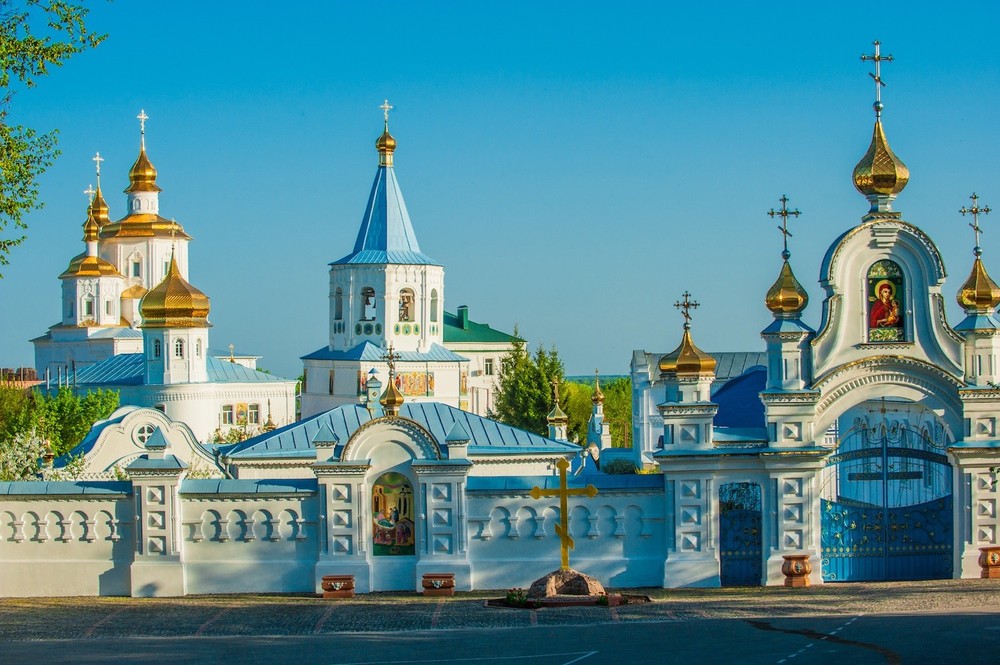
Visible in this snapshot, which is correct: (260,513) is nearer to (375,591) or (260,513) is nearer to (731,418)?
(375,591)

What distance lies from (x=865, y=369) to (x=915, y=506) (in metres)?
2.01

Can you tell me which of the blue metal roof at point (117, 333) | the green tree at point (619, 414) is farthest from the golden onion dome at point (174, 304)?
the green tree at point (619, 414)

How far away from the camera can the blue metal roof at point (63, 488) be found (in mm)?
20484

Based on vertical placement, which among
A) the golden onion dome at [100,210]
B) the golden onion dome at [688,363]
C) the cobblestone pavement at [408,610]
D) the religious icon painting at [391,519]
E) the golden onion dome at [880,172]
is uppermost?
the golden onion dome at [100,210]

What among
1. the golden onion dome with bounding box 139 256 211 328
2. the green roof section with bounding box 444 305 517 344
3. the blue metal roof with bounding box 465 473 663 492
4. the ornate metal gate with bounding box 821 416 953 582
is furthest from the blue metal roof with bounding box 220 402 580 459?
the green roof section with bounding box 444 305 517 344

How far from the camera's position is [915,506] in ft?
69.2

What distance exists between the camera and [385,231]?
4984 cm

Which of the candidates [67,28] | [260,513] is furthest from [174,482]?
[67,28]

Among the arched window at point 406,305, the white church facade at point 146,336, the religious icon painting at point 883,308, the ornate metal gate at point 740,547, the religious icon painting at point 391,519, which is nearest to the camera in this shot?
the religious icon painting at point 391,519

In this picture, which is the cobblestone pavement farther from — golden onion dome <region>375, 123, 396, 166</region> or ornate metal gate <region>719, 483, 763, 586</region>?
golden onion dome <region>375, 123, 396, 166</region>

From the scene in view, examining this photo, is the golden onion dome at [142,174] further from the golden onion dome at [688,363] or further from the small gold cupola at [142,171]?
the golden onion dome at [688,363]

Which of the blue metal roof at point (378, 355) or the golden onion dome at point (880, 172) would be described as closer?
the golden onion dome at point (880, 172)

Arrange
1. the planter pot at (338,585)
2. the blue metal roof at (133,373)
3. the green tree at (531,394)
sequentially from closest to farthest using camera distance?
the planter pot at (338,585) < the blue metal roof at (133,373) < the green tree at (531,394)

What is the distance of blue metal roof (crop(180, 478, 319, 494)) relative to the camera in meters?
20.5
